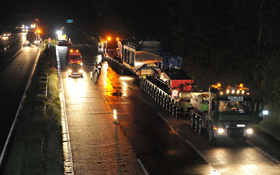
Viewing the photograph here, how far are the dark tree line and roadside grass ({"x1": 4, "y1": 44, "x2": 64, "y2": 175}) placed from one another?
46.2 feet

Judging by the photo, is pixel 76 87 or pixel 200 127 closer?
pixel 200 127

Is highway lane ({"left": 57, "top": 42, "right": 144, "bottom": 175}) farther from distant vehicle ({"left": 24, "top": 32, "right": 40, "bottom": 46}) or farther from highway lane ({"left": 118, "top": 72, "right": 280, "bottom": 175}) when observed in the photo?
distant vehicle ({"left": 24, "top": 32, "right": 40, "bottom": 46})

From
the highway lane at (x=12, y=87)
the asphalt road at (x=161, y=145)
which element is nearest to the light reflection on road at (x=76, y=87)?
the asphalt road at (x=161, y=145)

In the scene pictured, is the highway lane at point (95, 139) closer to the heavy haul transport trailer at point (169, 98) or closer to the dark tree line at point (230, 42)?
the heavy haul transport trailer at point (169, 98)

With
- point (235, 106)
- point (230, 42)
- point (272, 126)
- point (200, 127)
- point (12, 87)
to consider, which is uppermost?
point (230, 42)

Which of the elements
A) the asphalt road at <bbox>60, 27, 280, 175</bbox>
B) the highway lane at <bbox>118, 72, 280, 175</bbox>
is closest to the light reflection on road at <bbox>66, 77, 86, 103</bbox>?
the asphalt road at <bbox>60, 27, 280, 175</bbox>

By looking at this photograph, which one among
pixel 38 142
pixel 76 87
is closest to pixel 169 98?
pixel 38 142

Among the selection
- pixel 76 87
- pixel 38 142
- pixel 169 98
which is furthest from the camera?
pixel 76 87

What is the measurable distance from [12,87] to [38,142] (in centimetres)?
2048

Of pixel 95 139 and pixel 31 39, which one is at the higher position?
pixel 31 39

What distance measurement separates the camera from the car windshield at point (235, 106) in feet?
63.6

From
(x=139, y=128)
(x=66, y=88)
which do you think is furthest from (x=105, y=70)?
(x=139, y=128)

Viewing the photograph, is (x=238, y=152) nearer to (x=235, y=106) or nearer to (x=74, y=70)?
(x=235, y=106)

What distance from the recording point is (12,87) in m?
37.0
